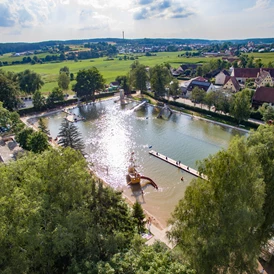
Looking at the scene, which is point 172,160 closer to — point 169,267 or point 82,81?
point 169,267

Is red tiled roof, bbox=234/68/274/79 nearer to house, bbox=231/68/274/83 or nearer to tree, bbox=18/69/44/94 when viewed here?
house, bbox=231/68/274/83

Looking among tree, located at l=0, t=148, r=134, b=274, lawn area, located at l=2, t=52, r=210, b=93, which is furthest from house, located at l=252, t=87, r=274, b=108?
lawn area, located at l=2, t=52, r=210, b=93

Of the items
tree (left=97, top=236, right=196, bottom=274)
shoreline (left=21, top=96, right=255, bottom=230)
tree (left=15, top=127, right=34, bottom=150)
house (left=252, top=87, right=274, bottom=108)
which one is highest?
tree (left=97, top=236, right=196, bottom=274)

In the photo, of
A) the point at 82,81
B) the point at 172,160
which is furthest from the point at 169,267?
the point at 82,81

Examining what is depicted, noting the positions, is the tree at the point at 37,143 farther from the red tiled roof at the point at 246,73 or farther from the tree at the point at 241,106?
the red tiled roof at the point at 246,73

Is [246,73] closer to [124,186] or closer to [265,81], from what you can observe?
[265,81]

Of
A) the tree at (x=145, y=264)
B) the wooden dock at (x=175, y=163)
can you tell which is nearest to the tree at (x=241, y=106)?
the wooden dock at (x=175, y=163)
